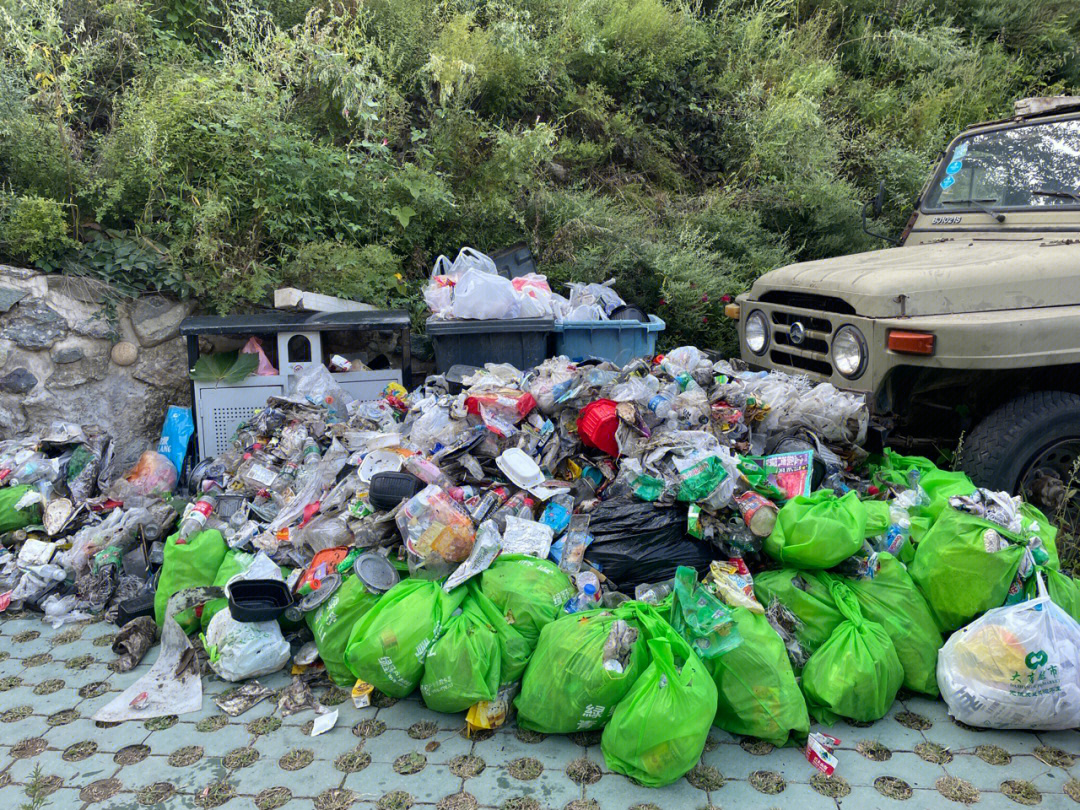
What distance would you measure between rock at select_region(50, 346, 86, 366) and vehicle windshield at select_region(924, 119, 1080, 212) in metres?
5.58

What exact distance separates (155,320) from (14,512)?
162 centimetres

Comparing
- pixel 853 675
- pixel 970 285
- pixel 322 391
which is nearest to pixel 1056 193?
pixel 970 285

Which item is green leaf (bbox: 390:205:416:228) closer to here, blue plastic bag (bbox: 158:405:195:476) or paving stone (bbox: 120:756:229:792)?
blue plastic bag (bbox: 158:405:195:476)

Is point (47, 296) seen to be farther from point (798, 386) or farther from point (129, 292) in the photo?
point (798, 386)

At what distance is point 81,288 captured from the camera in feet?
17.1

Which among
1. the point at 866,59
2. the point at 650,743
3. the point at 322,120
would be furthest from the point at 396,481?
the point at 866,59

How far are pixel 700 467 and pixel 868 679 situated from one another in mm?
1023

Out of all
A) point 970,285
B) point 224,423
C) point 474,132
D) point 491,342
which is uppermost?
point 474,132

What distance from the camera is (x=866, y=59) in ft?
32.9

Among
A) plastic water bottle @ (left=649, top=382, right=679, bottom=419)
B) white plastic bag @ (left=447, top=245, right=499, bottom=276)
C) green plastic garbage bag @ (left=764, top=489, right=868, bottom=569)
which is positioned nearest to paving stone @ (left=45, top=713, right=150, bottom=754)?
green plastic garbage bag @ (left=764, top=489, right=868, bottom=569)

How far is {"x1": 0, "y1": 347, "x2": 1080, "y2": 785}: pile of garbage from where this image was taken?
8.80 feet

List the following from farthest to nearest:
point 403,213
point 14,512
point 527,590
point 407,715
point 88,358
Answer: point 403,213 < point 88,358 < point 14,512 < point 527,590 < point 407,715

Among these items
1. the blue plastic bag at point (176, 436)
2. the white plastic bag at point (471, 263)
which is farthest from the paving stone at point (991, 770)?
the blue plastic bag at point (176, 436)

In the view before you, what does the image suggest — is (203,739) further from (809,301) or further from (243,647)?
(809,301)
